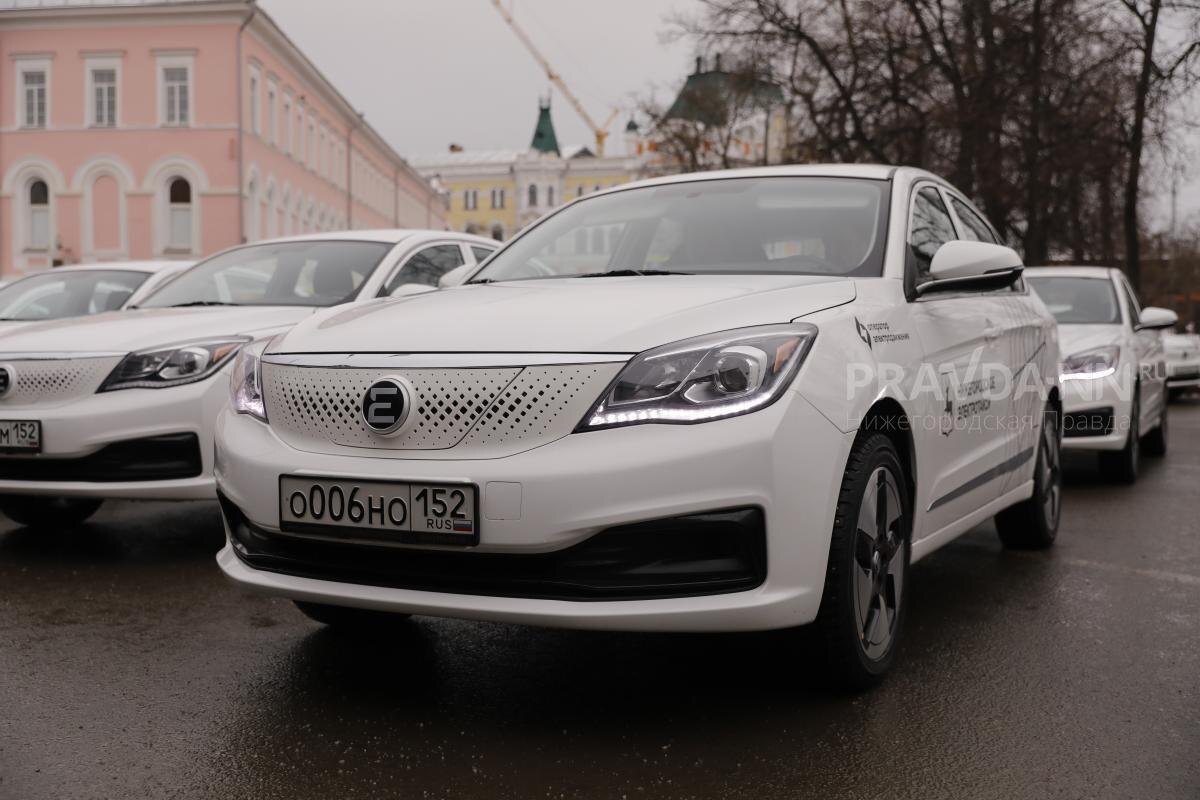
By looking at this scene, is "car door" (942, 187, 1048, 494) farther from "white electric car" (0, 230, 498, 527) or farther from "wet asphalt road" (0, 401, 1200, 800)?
"white electric car" (0, 230, 498, 527)

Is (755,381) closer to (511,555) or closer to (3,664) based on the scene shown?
(511,555)

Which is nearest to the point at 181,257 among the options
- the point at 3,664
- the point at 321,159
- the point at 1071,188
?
the point at 321,159

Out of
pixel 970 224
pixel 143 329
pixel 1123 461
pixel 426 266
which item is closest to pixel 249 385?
pixel 143 329

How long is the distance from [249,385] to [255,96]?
136 ft

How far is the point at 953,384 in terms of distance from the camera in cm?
405

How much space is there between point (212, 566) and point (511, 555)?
2656 millimetres

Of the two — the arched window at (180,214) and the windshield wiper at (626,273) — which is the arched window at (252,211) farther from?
the windshield wiper at (626,273)

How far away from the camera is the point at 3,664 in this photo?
3.71 metres

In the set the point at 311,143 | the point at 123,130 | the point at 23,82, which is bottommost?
the point at 123,130

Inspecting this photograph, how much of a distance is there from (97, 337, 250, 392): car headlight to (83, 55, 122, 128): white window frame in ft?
130

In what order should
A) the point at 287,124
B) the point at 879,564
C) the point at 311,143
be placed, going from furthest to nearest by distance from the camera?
the point at 311,143, the point at 287,124, the point at 879,564

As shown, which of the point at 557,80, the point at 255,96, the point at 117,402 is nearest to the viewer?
the point at 117,402

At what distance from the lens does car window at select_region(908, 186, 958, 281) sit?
13.9 ft

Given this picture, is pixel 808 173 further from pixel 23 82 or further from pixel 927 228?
pixel 23 82
